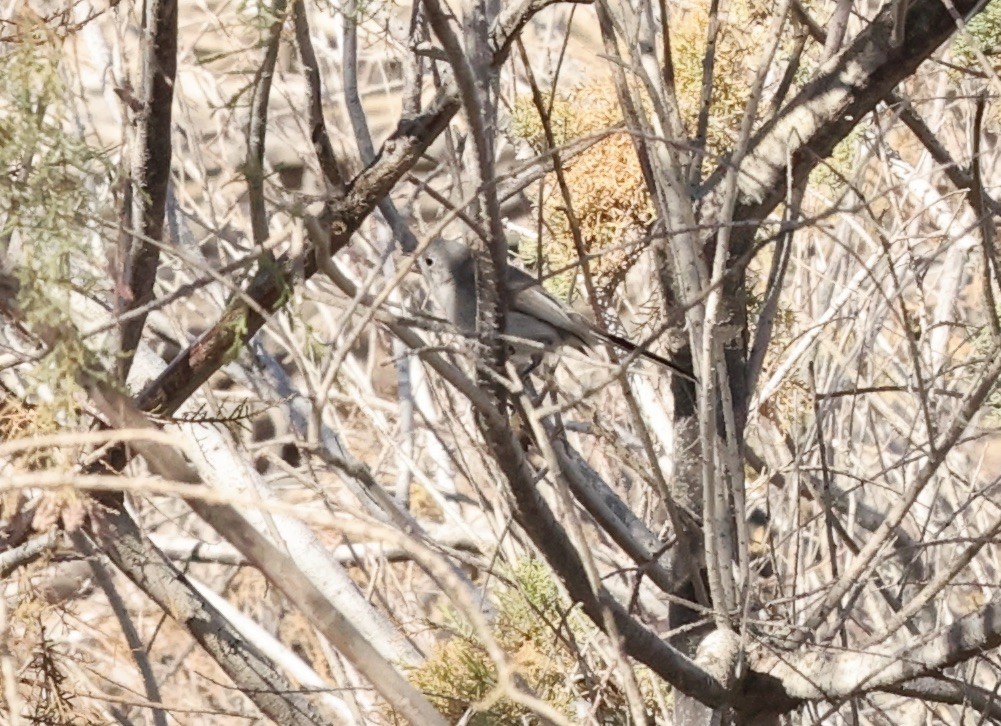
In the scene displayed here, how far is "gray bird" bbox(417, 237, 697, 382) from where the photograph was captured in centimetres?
280

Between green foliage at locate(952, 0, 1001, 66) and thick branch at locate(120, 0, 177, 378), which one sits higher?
thick branch at locate(120, 0, 177, 378)

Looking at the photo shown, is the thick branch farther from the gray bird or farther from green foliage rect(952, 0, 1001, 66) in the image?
green foliage rect(952, 0, 1001, 66)

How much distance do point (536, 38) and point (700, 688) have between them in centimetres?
388

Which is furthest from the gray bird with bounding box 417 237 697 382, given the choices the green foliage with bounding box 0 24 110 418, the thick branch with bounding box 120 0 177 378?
the green foliage with bounding box 0 24 110 418

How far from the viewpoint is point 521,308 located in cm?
316

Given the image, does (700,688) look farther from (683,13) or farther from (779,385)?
(683,13)

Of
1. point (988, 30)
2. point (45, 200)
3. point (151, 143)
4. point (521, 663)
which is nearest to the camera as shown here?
point (45, 200)

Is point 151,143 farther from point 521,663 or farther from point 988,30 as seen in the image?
point 988,30

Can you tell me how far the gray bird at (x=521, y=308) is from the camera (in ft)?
9.20

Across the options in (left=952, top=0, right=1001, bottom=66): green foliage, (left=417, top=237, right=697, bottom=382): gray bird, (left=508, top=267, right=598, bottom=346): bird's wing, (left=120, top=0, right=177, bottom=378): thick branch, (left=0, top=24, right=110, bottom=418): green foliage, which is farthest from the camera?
(left=508, top=267, right=598, bottom=346): bird's wing

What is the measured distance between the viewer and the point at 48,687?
164 cm

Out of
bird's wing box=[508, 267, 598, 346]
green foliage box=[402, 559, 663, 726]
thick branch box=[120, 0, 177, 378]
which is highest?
thick branch box=[120, 0, 177, 378]

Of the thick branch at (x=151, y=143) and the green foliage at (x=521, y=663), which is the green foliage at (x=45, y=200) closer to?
the thick branch at (x=151, y=143)

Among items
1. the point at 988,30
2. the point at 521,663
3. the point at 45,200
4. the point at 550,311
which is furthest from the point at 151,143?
the point at 988,30
